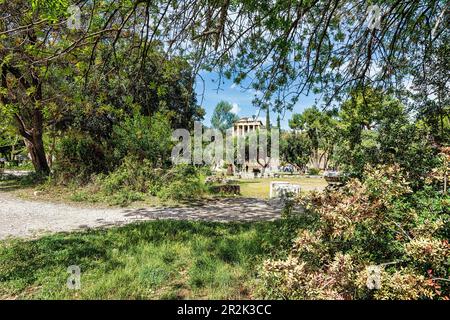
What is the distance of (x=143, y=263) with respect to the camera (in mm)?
3908

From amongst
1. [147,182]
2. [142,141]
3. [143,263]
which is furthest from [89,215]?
[142,141]

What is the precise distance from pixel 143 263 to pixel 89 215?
15.0 feet

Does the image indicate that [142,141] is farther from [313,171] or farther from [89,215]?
[313,171]

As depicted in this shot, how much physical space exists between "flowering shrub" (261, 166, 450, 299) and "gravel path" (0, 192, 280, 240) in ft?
15.2

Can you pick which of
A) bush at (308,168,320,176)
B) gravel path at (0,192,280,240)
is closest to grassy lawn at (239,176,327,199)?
gravel path at (0,192,280,240)

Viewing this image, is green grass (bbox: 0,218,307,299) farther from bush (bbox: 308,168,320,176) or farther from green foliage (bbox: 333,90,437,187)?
bush (bbox: 308,168,320,176)

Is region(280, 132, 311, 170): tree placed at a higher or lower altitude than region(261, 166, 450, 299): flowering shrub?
higher

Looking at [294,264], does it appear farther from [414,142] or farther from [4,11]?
[4,11]

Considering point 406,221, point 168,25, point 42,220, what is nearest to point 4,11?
point 168,25

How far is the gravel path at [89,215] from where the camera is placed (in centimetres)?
640

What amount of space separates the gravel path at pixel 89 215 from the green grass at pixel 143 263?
114 centimetres

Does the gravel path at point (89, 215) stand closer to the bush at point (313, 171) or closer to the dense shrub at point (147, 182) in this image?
the dense shrub at point (147, 182)

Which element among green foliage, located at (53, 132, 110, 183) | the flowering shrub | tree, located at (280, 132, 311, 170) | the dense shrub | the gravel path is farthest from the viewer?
tree, located at (280, 132, 311, 170)

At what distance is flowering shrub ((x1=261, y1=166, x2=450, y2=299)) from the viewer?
2.13m
